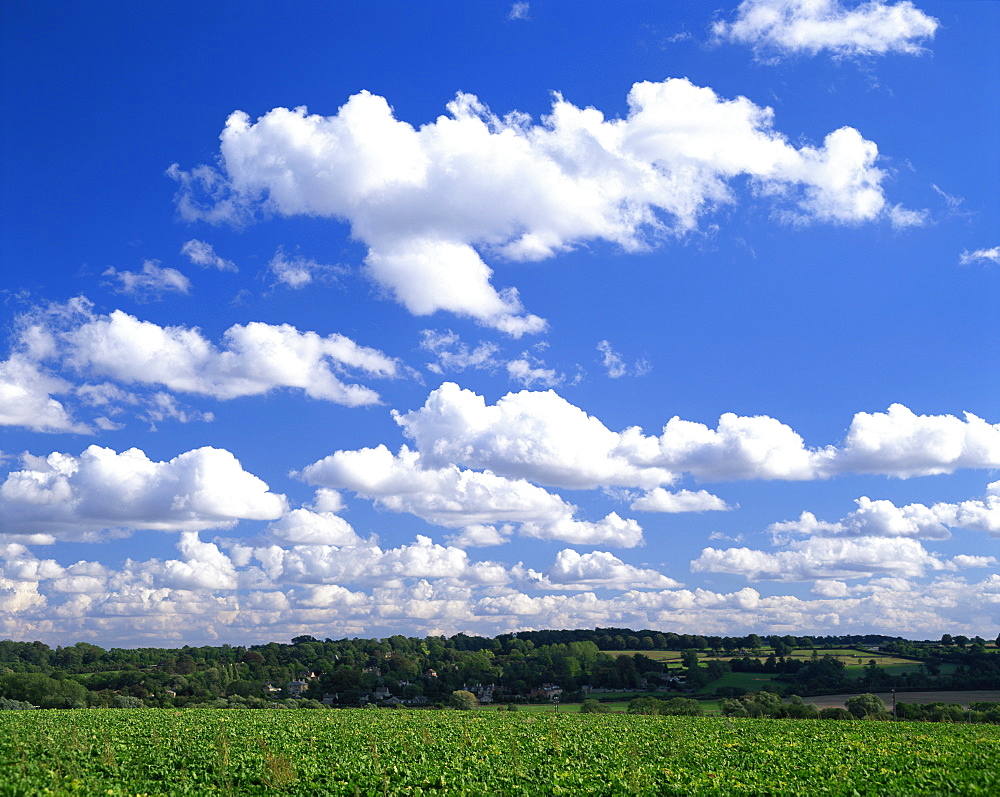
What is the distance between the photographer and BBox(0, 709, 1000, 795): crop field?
25.7 metres

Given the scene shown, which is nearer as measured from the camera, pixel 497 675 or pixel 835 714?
pixel 835 714

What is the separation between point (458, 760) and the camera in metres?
31.0

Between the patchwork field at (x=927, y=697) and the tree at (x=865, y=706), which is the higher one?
the tree at (x=865, y=706)

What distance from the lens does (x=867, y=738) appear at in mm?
41406

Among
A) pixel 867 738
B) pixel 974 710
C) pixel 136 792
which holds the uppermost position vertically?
pixel 136 792

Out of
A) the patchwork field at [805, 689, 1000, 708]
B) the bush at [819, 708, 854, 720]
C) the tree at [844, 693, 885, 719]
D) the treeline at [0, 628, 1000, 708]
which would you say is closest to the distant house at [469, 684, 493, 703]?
the treeline at [0, 628, 1000, 708]

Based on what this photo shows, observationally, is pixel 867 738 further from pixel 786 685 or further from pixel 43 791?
pixel 786 685

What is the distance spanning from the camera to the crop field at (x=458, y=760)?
84.3 feet

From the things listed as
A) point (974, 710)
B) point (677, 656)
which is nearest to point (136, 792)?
point (974, 710)

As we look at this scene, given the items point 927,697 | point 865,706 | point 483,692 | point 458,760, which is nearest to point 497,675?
point 483,692

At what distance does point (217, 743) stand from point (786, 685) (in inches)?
5119

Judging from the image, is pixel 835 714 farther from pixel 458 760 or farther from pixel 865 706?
pixel 458 760

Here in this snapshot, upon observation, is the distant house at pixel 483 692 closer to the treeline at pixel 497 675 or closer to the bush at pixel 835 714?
the treeline at pixel 497 675

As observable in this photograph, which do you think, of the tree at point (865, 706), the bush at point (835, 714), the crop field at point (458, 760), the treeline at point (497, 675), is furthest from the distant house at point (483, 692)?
the crop field at point (458, 760)
